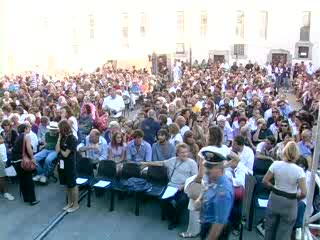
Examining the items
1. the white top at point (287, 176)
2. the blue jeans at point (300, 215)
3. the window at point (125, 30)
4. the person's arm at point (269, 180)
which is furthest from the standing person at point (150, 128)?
the window at point (125, 30)

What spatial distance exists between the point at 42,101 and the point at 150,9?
20.1 meters

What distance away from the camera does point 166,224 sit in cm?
762

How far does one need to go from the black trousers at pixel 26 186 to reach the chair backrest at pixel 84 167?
839 millimetres

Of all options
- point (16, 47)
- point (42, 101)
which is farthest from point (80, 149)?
point (16, 47)

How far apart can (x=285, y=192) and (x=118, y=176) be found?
3422mm

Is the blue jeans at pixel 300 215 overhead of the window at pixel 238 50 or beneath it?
beneath

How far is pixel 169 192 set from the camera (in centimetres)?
757

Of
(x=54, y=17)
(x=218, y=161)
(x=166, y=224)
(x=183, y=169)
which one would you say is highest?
(x=54, y=17)

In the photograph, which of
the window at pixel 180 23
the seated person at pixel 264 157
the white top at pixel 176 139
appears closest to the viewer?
the seated person at pixel 264 157

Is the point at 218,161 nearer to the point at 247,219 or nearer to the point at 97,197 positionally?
the point at 247,219

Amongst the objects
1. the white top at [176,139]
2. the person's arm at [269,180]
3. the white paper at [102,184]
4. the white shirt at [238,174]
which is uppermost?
the person's arm at [269,180]

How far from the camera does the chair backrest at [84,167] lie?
8.59 m

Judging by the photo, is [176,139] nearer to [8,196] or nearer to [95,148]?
[95,148]

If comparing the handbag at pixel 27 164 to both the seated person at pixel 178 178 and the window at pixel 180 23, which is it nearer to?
the seated person at pixel 178 178
